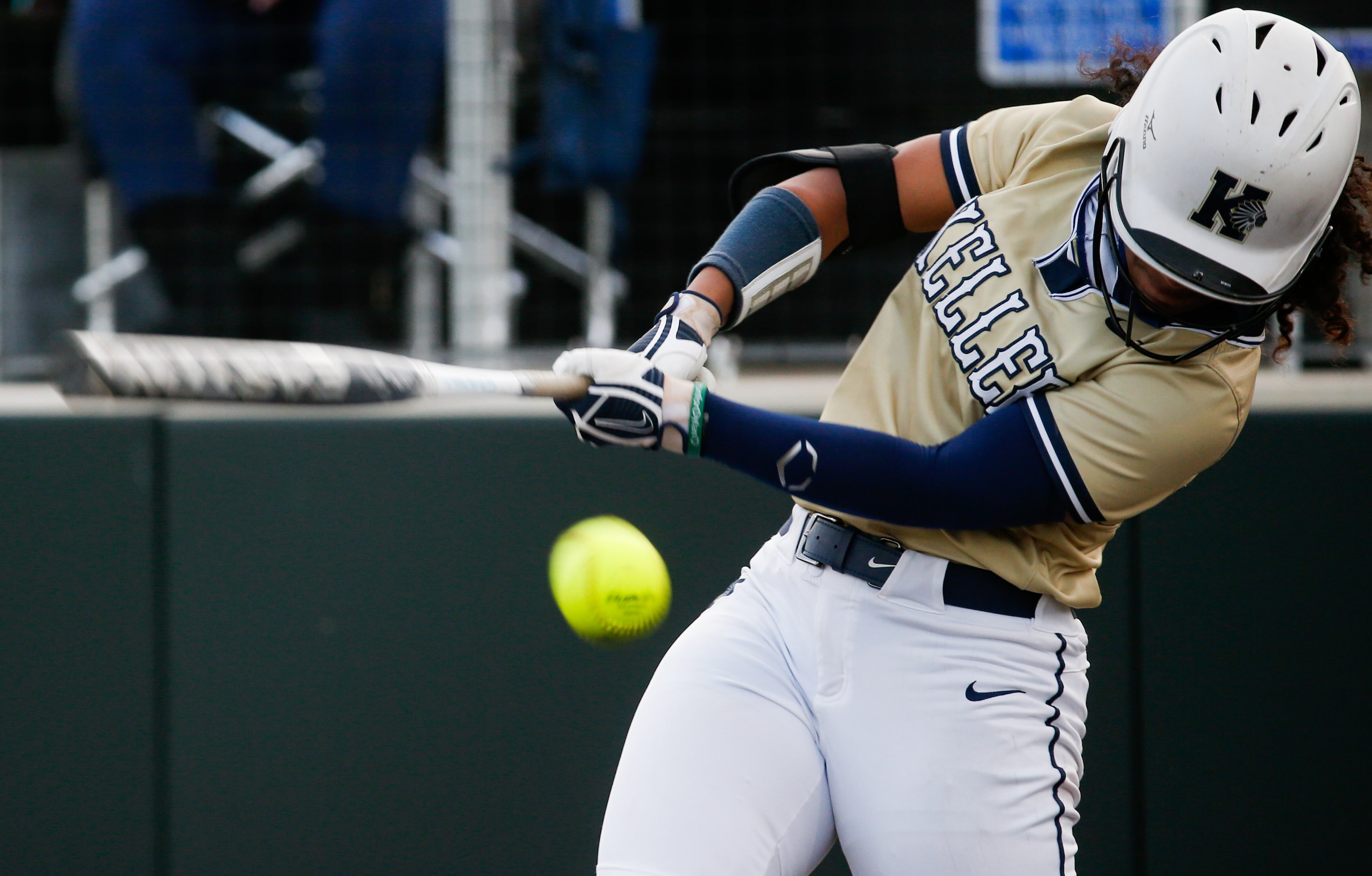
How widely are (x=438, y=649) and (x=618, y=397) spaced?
54.4 inches

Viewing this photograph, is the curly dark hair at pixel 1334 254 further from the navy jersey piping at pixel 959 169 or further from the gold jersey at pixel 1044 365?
the navy jersey piping at pixel 959 169

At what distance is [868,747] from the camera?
170cm

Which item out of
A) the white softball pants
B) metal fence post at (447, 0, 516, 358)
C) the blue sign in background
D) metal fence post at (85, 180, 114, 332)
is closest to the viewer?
the white softball pants

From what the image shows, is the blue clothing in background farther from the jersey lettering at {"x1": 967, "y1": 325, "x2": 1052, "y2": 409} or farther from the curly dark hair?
the jersey lettering at {"x1": 967, "y1": 325, "x2": 1052, "y2": 409}

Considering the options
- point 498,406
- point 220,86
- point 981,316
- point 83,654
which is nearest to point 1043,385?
point 981,316

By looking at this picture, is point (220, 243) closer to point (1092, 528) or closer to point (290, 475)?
point (290, 475)

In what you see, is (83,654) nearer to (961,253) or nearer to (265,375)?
(265,375)

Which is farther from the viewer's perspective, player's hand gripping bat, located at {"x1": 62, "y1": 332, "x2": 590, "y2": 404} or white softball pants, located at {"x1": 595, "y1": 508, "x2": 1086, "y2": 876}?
white softball pants, located at {"x1": 595, "y1": 508, "x2": 1086, "y2": 876}

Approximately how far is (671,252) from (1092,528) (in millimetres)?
2661

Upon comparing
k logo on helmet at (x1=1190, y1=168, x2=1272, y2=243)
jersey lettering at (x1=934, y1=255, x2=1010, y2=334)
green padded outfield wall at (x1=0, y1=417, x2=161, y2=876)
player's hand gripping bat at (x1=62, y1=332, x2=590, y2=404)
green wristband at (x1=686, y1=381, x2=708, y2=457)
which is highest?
k logo on helmet at (x1=1190, y1=168, x2=1272, y2=243)

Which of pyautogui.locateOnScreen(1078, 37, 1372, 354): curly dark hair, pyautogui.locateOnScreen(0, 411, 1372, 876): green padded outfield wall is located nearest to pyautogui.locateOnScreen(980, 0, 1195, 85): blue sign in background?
pyautogui.locateOnScreen(0, 411, 1372, 876): green padded outfield wall

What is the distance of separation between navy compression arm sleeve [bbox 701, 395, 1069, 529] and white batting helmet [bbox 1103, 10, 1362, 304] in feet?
0.96

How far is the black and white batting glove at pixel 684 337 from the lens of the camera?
5.72 feet

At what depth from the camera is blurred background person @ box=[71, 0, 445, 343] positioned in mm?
3447
